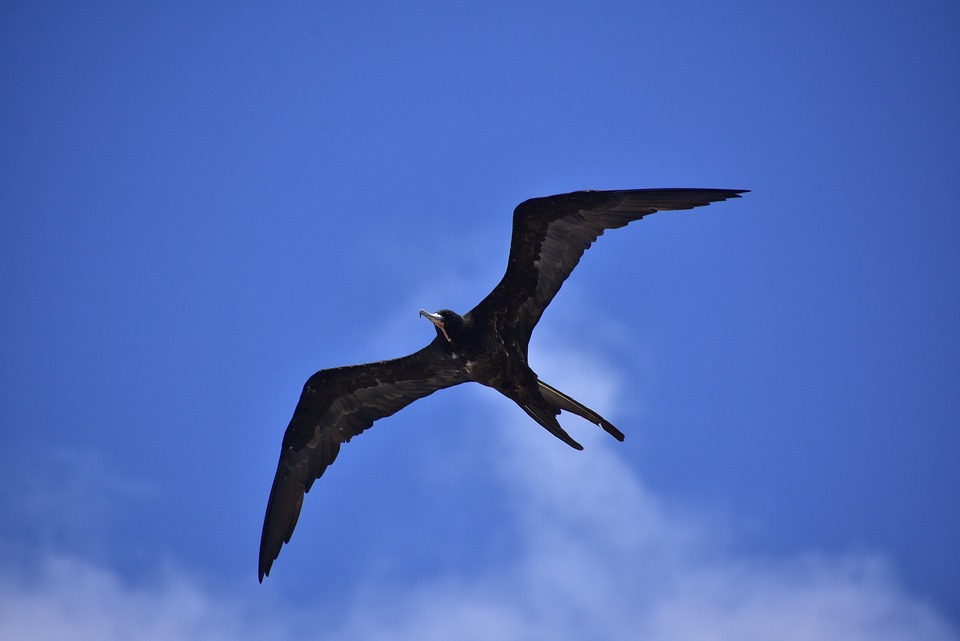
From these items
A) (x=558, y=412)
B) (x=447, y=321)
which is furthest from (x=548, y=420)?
(x=447, y=321)

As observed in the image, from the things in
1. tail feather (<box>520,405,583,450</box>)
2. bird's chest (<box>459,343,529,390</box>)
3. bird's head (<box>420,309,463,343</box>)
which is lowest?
tail feather (<box>520,405,583,450</box>)

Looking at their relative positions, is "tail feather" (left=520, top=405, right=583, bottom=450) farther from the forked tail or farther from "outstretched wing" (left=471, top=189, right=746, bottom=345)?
"outstretched wing" (left=471, top=189, right=746, bottom=345)

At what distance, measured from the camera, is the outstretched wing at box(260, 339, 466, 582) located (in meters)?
12.4

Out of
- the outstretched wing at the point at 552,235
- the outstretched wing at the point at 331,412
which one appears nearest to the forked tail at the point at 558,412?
the outstretched wing at the point at 552,235

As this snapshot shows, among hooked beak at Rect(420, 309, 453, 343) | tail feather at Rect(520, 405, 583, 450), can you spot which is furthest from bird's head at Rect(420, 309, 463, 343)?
tail feather at Rect(520, 405, 583, 450)

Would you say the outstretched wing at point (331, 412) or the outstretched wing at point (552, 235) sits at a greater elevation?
the outstretched wing at point (552, 235)

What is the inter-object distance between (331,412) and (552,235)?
3.85 m

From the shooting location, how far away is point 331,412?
12625mm

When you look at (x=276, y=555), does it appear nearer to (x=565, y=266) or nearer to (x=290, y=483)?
(x=290, y=483)

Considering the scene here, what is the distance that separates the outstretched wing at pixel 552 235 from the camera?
1063cm

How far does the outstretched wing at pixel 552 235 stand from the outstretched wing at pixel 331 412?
1384mm

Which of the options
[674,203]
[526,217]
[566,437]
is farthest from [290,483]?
[674,203]

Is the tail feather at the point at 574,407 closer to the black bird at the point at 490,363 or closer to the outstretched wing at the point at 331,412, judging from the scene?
the black bird at the point at 490,363

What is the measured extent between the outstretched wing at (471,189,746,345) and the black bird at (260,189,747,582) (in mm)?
11
